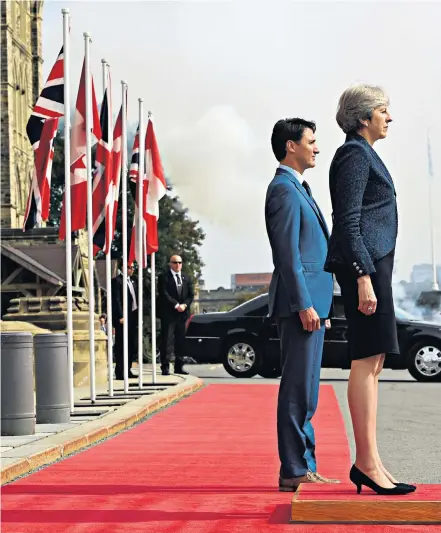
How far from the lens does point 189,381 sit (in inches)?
800

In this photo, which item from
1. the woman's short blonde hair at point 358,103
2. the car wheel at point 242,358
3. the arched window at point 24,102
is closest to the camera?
the woman's short blonde hair at point 358,103

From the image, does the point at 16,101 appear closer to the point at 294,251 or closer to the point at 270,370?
the point at 270,370

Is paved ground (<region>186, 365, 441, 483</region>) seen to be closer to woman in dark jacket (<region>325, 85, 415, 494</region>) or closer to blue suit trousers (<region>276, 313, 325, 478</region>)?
blue suit trousers (<region>276, 313, 325, 478</region>)

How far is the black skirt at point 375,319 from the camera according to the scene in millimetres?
6715

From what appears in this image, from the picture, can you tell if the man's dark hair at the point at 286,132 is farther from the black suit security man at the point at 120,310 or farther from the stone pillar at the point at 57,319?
the black suit security man at the point at 120,310

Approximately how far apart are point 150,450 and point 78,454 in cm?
63

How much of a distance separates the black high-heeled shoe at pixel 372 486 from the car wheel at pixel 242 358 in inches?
678

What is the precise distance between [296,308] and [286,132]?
1.09 meters

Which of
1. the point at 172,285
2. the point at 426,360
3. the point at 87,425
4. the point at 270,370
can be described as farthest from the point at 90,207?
the point at 426,360

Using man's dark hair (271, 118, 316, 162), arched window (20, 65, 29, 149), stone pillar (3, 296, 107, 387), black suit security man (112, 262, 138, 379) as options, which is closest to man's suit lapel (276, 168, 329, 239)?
man's dark hair (271, 118, 316, 162)

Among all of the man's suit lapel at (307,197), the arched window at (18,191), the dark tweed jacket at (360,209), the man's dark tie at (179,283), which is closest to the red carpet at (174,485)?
the dark tweed jacket at (360,209)

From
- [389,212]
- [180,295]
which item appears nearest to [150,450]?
[389,212]

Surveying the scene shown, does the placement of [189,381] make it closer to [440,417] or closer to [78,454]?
[440,417]

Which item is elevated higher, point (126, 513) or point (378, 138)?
point (378, 138)
